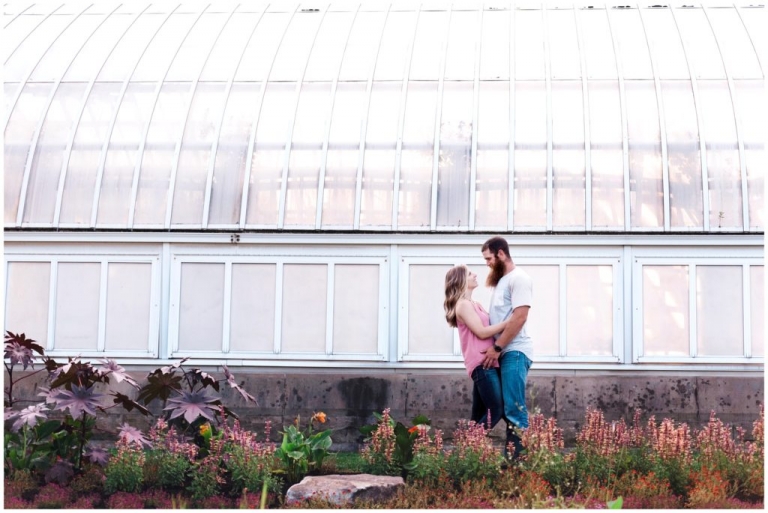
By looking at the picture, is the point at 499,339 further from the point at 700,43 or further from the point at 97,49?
the point at 97,49

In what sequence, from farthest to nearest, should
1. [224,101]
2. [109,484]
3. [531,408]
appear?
[224,101]
[531,408]
[109,484]

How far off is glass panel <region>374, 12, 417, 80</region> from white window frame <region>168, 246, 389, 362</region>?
2631mm

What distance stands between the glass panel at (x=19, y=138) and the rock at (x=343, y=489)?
584 centimetres

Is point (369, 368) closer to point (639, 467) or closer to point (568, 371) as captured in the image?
point (568, 371)

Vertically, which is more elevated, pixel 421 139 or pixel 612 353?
pixel 421 139

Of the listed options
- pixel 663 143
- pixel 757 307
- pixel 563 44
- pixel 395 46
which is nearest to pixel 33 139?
pixel 395 46

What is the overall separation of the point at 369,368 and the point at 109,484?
3.63 metres

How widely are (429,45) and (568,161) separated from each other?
9.34 ft

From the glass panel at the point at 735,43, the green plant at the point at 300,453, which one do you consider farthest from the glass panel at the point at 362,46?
the green plant at the point at 300,453

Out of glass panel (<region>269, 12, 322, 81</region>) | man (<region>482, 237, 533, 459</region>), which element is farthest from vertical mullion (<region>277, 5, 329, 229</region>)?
man (<region>482, 237, 533, 459</region>)

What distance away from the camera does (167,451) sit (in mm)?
7082

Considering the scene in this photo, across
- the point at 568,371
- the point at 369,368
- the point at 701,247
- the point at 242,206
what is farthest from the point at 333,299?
the point at 701,247

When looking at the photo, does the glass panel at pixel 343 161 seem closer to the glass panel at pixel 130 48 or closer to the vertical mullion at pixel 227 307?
the vertical mullion at pixel 227 307

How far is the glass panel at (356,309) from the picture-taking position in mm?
9766
